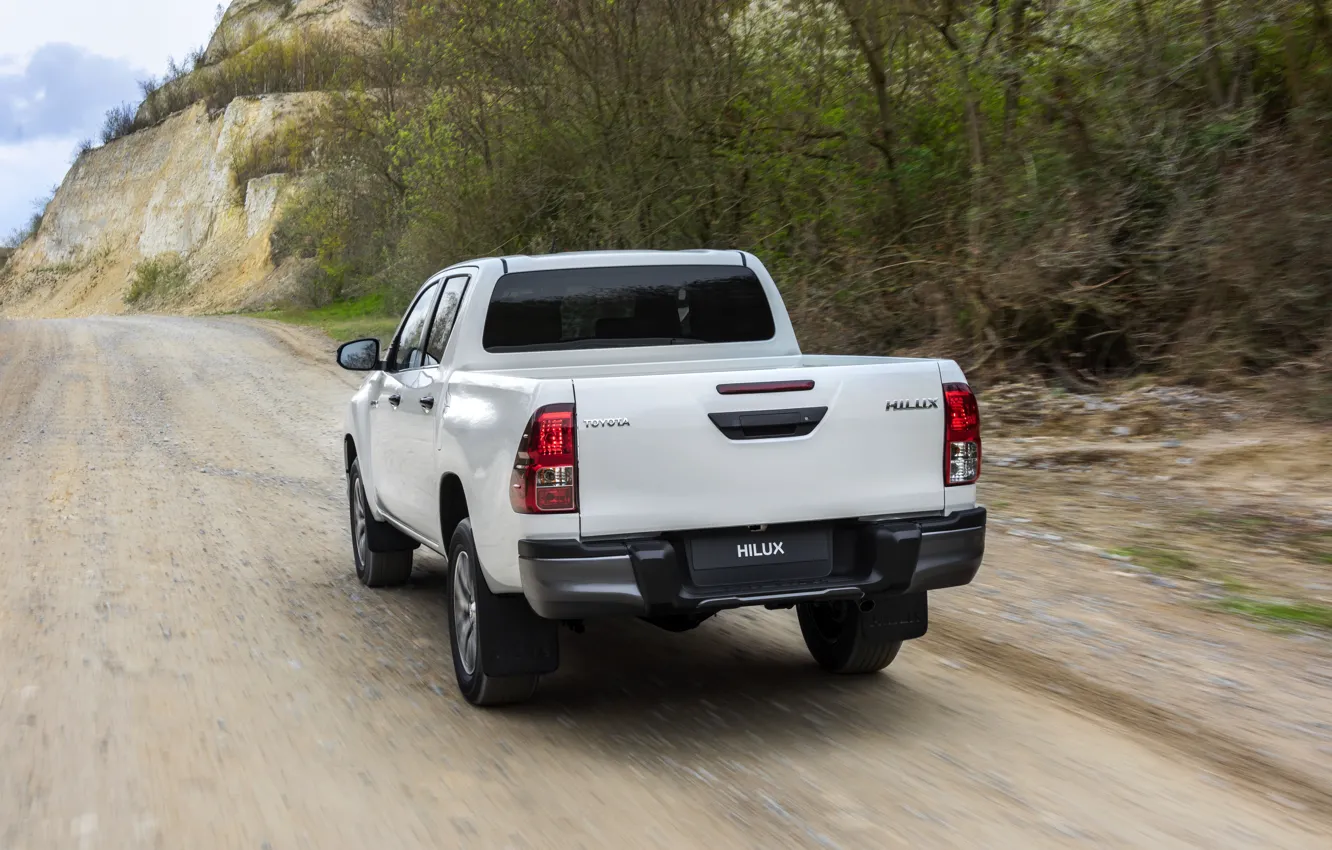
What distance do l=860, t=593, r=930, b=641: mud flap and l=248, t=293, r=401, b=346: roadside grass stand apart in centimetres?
2275

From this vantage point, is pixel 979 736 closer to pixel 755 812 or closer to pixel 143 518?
pixel 755 812

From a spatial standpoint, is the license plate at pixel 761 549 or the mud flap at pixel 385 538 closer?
the license plate at pixel 761 549

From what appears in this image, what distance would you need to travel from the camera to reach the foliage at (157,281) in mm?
64875

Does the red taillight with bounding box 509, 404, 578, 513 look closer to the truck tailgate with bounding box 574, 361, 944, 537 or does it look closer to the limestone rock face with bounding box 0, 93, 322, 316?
the truck tailgate with bounding box 574, 361, 944, 537

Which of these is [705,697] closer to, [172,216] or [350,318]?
[350,318]

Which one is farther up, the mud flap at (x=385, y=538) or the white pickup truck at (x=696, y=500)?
the white pickup truck at (x=696, y=500)

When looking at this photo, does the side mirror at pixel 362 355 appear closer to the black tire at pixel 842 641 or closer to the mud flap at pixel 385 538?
the mud flap at pixel 385 538

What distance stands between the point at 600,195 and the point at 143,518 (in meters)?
11.6

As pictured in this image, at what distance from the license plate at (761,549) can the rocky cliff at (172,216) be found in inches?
2225

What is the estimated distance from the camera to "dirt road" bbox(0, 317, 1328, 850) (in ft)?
12.9

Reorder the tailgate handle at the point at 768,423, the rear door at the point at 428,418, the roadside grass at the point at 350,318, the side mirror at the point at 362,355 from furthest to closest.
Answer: the roadside grass at the point at 350,318
the side mirror at the point at 362,355
the rear door at the point at 428,418
the tailgate handle at the point at 768,423

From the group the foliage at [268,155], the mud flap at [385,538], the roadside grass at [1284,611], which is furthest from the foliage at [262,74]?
the roadside grass at [1284,611]

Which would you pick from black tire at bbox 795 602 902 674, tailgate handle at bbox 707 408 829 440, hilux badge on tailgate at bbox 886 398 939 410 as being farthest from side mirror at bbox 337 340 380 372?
hilux badge on tailgate at bbox 886 398 939 410

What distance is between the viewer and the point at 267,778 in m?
4.41
